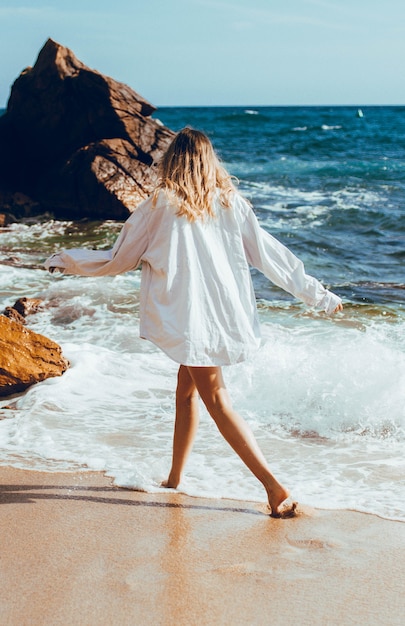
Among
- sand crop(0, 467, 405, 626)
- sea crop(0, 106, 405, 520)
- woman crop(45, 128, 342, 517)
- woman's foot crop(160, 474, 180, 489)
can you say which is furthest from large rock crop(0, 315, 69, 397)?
woman crop(45, 128, 342, 517)

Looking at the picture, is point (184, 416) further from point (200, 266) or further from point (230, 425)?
point (200, 266)

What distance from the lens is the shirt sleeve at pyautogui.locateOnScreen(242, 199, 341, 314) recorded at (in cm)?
359

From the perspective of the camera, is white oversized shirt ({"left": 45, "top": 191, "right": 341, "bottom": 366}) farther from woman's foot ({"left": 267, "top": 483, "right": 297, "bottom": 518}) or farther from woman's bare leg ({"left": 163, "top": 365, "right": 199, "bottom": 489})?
woman's foot ({"left": 267, "top": 483, "right": 297, "bottom": 518})

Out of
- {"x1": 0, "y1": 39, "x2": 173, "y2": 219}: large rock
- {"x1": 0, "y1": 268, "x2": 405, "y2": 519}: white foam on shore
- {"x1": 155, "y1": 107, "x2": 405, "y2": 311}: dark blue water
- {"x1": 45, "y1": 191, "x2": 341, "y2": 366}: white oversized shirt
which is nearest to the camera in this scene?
{"x1": 45, "y1": 191, "x2": 341, "y2": 366}: white oversized shirt

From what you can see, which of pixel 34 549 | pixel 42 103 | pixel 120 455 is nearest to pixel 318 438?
pixel 120 455

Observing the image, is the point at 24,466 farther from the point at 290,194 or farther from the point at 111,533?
the point at 290,194

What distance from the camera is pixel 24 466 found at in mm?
4293

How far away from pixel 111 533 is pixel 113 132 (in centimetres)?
1284

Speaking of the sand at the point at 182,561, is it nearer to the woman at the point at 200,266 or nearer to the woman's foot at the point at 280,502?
the woman's foot at the point at 280,502

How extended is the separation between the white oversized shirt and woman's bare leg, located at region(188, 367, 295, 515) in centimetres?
14

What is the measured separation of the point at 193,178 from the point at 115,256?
525mm

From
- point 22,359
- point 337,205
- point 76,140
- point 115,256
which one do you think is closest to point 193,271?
point 115,256

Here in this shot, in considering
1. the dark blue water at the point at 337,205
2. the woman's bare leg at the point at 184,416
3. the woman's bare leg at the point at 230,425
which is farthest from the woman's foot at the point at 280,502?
the dark blue water at the point at 337,205

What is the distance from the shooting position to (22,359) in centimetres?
567
